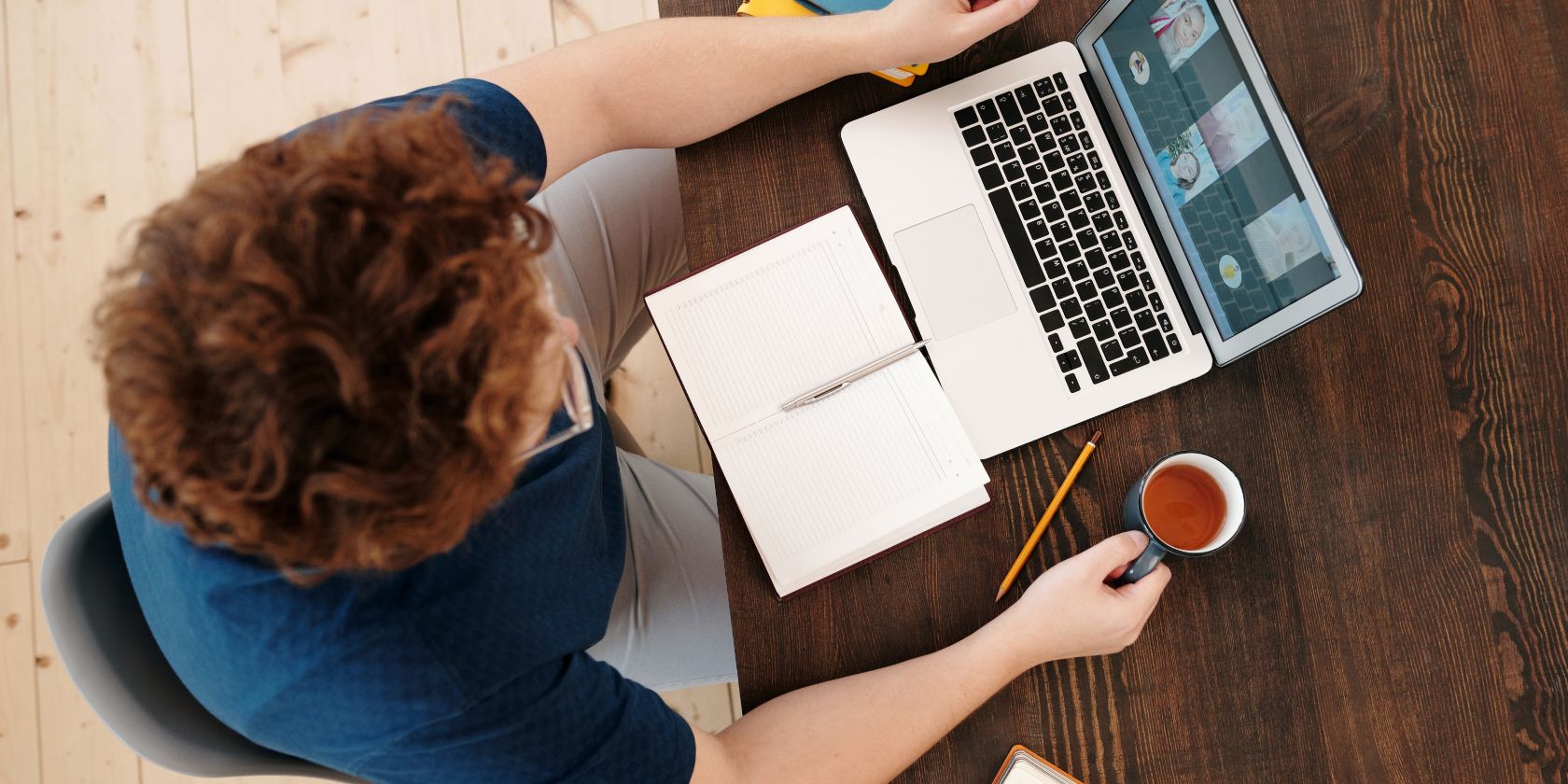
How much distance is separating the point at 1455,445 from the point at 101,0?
230 centimetres

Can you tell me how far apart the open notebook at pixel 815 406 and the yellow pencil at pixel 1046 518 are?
66 mm

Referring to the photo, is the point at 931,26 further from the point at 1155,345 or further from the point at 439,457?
the point at 439,457

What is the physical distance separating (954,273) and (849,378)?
0.15m

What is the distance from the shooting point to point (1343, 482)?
861 mm

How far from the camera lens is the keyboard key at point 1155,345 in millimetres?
869

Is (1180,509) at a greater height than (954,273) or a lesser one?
lesser

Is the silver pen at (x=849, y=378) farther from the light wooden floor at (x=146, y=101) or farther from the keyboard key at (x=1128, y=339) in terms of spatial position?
the light wooden floor at (x=146, y=101)

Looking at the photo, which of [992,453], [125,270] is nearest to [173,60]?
[125,270]

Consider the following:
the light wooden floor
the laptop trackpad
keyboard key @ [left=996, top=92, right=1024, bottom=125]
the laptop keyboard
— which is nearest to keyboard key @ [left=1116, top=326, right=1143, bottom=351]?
the laptop keyboard

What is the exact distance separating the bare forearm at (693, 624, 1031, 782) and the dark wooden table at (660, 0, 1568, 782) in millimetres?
33

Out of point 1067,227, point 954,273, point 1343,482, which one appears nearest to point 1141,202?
point 1067,227

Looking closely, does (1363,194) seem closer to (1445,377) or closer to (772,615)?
(1445,377)

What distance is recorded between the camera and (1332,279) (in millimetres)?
708

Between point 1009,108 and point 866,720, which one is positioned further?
point 1009,108
